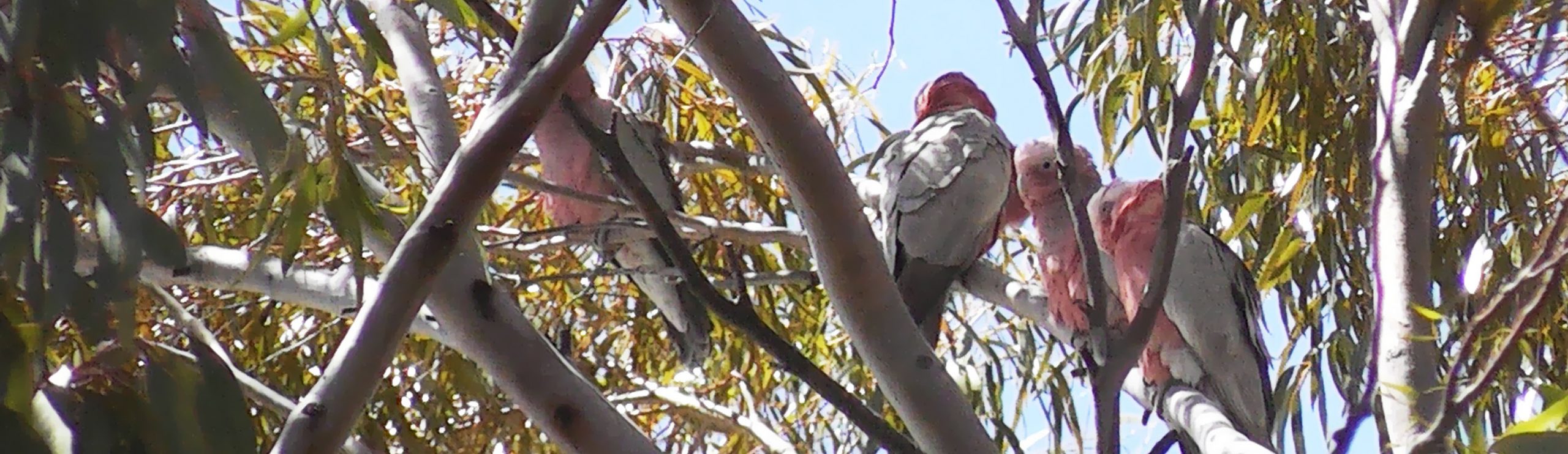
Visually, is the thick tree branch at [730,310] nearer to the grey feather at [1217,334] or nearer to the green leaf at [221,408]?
the green leaf at [221,408]

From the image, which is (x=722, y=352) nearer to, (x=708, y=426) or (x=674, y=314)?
(x=708, y=426)

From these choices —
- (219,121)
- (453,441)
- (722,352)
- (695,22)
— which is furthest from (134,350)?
(722,352)

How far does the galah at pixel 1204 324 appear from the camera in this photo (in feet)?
5.92

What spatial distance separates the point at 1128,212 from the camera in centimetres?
188

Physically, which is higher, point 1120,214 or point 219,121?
point 1120,214

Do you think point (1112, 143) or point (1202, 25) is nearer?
point (1202, 25)

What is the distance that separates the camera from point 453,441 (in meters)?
1.75

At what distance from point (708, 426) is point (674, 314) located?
31 centimetres

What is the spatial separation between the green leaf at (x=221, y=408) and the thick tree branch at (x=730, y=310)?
269mm

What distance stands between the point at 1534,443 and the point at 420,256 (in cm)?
50

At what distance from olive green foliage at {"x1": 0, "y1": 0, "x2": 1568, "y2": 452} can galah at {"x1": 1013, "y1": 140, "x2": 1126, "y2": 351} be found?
0.12 m

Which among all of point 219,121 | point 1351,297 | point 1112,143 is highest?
point 1112,143

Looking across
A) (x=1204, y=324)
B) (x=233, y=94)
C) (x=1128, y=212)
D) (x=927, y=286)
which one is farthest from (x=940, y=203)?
(x=233, y=94)

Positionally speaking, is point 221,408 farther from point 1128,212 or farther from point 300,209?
point 1128,212
